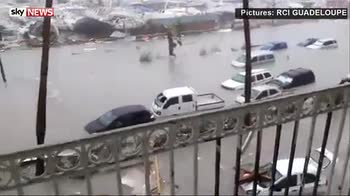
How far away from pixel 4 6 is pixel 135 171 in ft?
2.40

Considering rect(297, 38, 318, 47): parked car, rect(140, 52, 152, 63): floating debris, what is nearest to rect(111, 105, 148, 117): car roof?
rect(140, 52, 152, 63): floating debris

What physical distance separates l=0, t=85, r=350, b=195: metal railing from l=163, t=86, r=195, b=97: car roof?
0.64 metres

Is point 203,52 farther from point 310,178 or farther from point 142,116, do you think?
point 310,178

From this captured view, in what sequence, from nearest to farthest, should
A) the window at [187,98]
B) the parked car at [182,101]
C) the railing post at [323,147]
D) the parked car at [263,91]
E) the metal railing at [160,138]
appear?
the metal railing at [160,138] < the railing post at [323,147] < the parked car at [182,101] < the window at [187,98] < the parked car at [263,91]

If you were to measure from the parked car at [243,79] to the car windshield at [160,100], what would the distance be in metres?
0.37

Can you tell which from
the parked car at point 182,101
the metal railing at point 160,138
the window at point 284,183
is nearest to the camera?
the metal railing at point 160,138

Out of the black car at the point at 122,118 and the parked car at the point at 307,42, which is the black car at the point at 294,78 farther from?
the black car at the point at 122,118

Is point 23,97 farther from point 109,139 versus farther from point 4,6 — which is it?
point 109,139

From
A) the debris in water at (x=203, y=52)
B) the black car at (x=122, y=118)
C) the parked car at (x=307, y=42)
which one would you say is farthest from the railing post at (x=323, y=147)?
the parked car at (x=307, y=42)

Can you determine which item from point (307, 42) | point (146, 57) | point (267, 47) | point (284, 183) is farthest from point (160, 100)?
point (307, 42)

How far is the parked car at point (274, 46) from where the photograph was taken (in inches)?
77.8

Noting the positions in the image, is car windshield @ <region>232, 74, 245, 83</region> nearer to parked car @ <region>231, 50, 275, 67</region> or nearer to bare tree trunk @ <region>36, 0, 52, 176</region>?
parked car @ <region>231, 50, 275, 67</region>

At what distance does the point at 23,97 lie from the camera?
1393mm

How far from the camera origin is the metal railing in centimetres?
71
